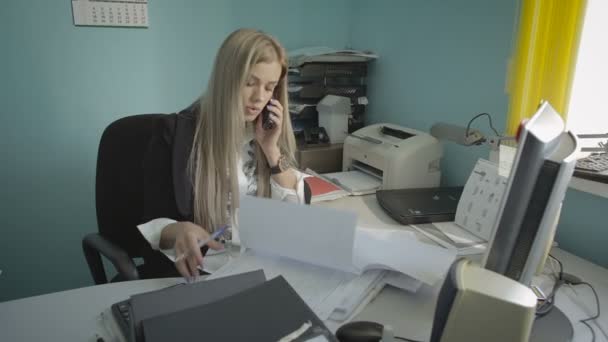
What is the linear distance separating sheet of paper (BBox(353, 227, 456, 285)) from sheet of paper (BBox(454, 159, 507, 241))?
25 centimetres

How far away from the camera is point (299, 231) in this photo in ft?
2.78

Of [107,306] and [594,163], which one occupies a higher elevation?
[594,163]

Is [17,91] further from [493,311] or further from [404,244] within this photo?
[493,311]

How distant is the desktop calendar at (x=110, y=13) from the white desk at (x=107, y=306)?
4.29 feet

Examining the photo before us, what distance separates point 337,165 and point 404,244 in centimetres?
102

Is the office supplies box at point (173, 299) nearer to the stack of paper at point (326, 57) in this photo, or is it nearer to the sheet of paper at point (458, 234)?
the sheet of paper at point (458, 234)

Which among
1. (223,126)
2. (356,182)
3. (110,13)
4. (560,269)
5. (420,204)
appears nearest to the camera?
(560,269)

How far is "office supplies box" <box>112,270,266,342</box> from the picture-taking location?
647mm

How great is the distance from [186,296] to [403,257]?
45 cm

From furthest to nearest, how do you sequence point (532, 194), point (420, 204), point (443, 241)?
1. point (420, 204)
2. point (443, 241)
3. point (532, 194)

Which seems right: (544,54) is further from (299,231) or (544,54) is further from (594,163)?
(299,231)

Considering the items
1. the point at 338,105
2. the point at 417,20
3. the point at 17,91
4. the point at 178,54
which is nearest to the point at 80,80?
the point at 17,91

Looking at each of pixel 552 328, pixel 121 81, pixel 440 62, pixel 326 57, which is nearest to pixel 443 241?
pixel 552 328

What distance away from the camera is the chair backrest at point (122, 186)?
1206 mm
